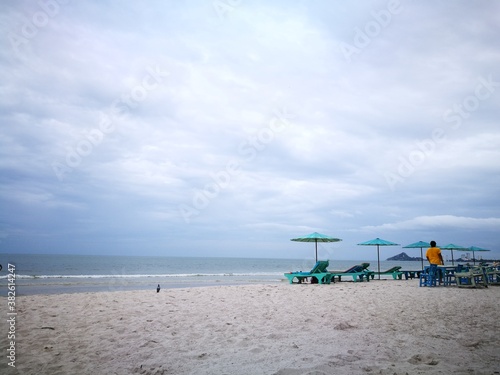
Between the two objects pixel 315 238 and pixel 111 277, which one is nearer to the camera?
pixel 315 238

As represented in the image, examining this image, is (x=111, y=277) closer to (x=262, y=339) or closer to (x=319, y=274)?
(x=319, y=274)

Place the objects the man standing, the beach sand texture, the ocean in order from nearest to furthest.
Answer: the beach sand texture
the man standing
the ocean

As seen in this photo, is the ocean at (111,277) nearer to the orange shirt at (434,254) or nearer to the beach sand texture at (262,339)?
the beach sand texture at (262,339)

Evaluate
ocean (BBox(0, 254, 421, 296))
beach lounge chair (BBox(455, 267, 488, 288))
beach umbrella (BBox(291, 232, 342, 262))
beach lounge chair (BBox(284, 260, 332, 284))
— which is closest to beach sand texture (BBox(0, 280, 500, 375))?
ocean (BBox(0, 254, 421, 296))

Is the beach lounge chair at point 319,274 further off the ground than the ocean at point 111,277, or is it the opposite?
the beach lounge chair at point 319,274

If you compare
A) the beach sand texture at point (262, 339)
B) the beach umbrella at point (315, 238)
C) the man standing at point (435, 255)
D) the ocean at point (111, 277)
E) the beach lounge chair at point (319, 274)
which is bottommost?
the ocean at point (111, 277)

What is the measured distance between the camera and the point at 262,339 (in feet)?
15.6

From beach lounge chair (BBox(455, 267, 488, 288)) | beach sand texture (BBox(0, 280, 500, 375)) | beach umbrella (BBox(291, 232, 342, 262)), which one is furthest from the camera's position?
beach umbrella (BBox(291, 232, 342, 262))

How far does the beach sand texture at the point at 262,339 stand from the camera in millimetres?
3680

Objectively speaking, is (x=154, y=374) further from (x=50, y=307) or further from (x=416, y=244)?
(x=416, y=244)

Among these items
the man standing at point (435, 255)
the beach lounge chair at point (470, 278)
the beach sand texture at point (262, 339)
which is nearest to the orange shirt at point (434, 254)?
the man standing at point (435, 255)

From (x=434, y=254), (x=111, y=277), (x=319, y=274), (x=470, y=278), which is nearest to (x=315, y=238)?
(x=319, y=274)

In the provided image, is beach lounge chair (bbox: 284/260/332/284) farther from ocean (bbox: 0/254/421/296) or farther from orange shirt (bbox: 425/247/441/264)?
ocean (bbox: 0/254/421/296)

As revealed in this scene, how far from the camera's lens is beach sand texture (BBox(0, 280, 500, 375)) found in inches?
145
